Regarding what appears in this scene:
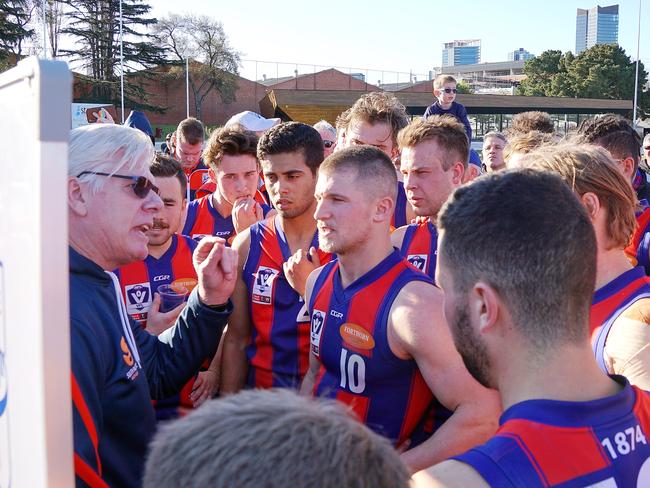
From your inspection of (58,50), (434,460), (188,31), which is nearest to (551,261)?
(434,460)

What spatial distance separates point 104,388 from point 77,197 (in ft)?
2.09

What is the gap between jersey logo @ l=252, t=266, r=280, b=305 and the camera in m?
3.48

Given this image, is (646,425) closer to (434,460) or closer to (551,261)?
(551,261)

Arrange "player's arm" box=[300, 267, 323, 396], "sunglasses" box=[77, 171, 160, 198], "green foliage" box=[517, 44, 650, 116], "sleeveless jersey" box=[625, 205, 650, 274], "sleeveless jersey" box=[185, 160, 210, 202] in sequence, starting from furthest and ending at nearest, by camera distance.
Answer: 1. "green foliage" box=[517, 44, 650, 116]
2. "sleeveless jersey" box=[185, 160, 210, 202]
3. "sleeveless jersey" box=[625, 205, 650, 274]
4. "player's arm" box=[300, 267, 323, 396]
5. "sunglasses" box=[77, 171, 160, 198]

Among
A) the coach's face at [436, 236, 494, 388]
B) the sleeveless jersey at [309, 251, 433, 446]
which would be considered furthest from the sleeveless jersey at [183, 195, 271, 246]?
Result: the coach's face at [436, 236, 494, 388]

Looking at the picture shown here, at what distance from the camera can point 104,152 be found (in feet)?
6.84

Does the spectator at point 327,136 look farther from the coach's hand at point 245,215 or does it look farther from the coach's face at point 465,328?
the coach's face at point 465,328

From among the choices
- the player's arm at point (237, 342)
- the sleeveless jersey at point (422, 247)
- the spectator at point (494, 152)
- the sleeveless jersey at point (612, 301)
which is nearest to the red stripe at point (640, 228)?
the sleeveless jersey at point (422, 247)

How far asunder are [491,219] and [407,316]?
3.30 ft

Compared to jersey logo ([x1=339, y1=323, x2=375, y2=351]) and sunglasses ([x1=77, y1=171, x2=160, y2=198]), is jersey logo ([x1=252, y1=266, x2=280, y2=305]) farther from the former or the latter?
sunglasses ([x1=77, y1=171, x2=160, y2=198])

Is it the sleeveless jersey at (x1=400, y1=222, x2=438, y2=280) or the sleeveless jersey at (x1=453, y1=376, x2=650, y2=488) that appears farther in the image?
the sleeveless jersey at (x1=400, y1=222, x2=438, y2=280)

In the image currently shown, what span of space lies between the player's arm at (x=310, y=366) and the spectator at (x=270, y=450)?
1.90 m

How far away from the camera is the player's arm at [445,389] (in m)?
2.39

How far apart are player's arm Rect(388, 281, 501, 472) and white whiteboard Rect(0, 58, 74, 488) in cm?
159
